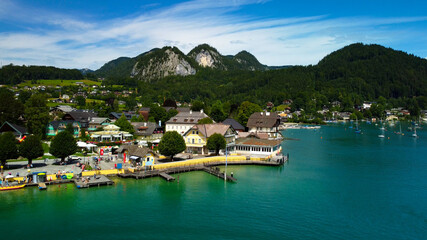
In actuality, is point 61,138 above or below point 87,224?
above

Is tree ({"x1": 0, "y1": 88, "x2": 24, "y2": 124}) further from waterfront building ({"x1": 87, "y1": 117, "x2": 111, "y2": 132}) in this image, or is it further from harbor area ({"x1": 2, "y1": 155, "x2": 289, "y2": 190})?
harbor area ({"x1": 2, "y1": 155, "x2": 289, "y2": 190})

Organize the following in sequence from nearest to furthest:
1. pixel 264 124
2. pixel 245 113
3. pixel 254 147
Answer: pixel 254 147
pixel 264 124
pixel 245 113

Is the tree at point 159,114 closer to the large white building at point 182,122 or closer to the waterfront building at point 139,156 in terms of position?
the large white building at point 182,122

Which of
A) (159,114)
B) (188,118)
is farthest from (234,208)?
(159,114)

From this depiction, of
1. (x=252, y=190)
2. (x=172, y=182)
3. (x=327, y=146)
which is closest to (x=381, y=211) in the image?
(x=252, y=190)

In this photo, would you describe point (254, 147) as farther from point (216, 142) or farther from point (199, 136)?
point (199, 136)

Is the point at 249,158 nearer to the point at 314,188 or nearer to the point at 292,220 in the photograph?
the point at 314,188
